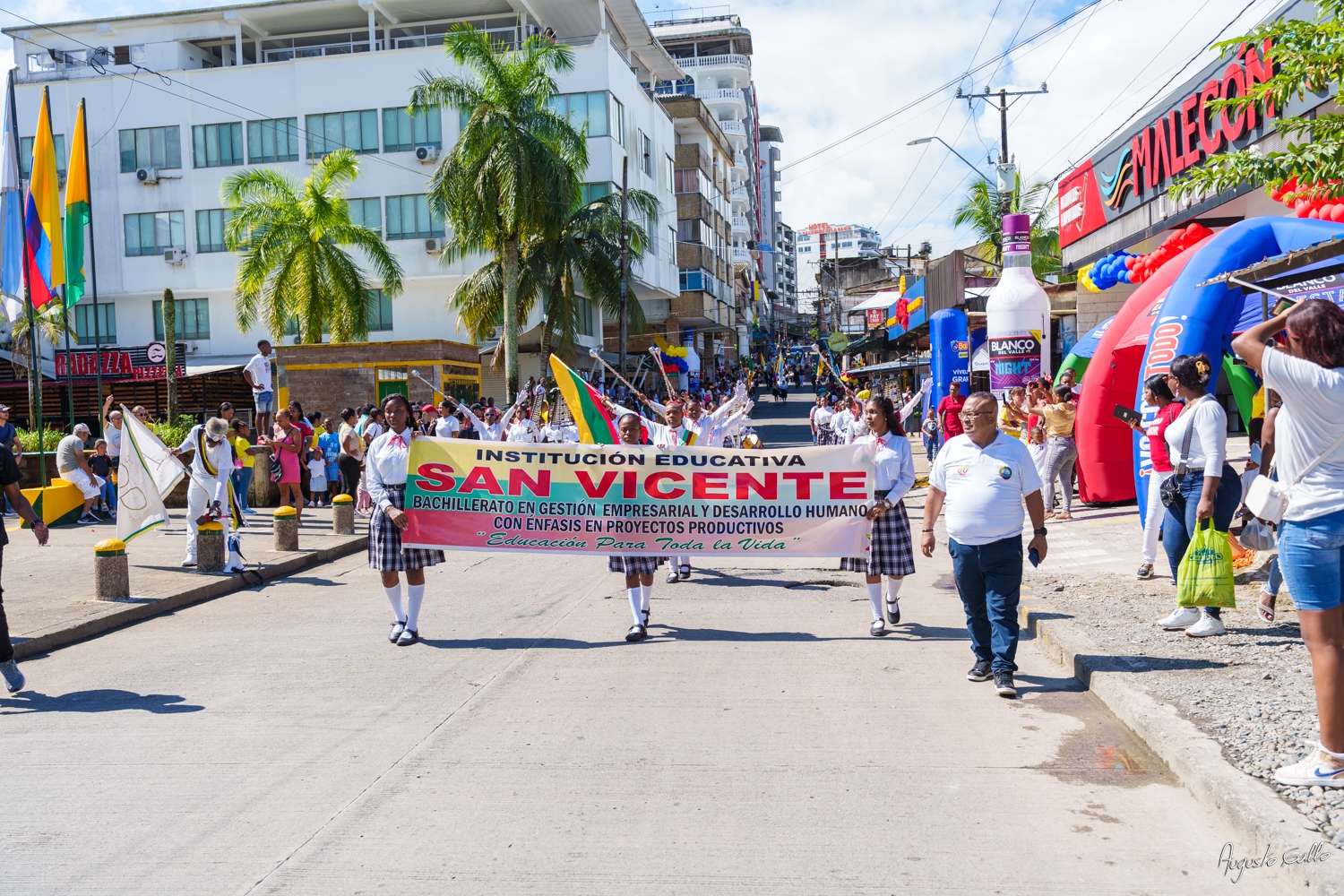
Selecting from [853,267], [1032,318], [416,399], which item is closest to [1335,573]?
[1032,318]

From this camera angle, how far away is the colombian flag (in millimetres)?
16156

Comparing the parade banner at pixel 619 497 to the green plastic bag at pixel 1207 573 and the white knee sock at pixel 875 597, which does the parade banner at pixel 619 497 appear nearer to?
the white knee sock at pixel 875 597

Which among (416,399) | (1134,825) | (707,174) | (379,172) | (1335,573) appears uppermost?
(707,174)

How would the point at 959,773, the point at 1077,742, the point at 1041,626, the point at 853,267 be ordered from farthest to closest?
the point at 853,267 → the point at 1041,626 → the point at 1077,742 → the point at 959,773

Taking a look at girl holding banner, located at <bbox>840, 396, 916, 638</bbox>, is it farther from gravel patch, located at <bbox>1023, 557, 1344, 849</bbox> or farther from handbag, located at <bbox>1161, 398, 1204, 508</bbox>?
handbag, located at <bbox>1161, 398, 1204, 508</bbox>

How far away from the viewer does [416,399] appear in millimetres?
28359

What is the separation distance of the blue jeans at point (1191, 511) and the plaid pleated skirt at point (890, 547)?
182 cm

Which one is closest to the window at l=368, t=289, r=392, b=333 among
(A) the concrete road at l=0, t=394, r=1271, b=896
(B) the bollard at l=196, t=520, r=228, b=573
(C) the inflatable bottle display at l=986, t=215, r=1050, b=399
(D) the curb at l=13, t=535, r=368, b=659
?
(C) the inflatable bottle display at l=986, t=215, r=1050, b=399

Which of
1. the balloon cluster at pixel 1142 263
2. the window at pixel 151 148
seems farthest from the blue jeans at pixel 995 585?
the window at pixel 151 148

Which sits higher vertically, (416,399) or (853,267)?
(853,267)

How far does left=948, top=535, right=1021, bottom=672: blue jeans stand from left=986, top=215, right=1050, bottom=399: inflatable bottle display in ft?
38.8

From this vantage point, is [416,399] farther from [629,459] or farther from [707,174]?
[707,174]

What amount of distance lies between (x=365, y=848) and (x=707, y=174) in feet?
198

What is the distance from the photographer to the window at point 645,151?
46.4 meters
